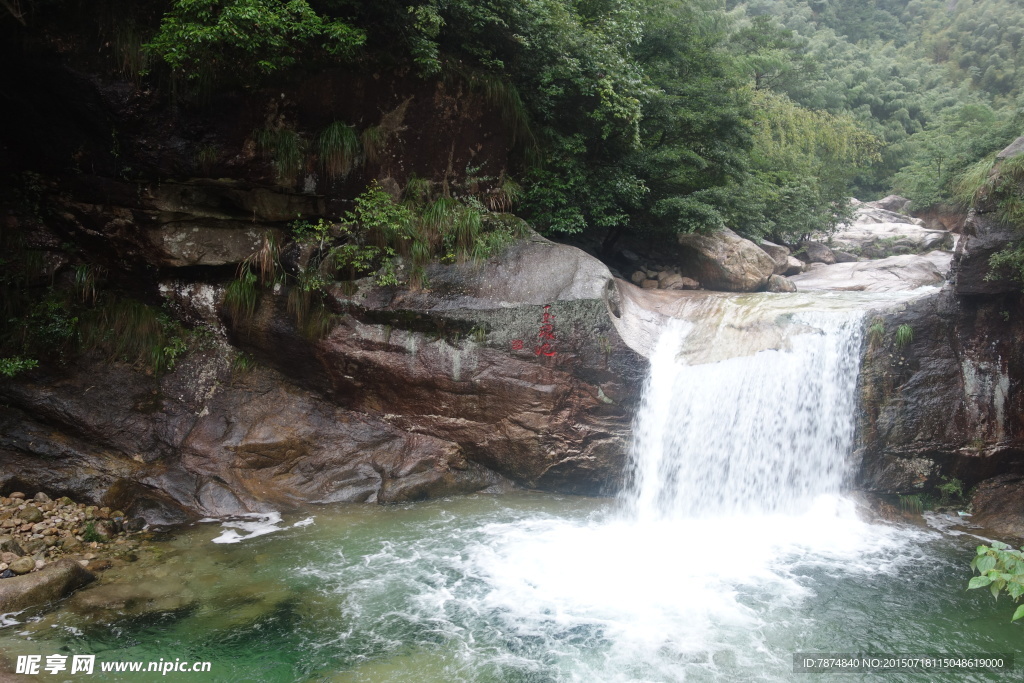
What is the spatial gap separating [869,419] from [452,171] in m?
6.79

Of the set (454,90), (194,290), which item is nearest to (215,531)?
(194,290)

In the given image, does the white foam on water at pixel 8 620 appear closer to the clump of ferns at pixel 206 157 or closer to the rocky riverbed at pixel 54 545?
the rocky riverbed at pixel 54 545

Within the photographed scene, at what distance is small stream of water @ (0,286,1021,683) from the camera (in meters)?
4.91

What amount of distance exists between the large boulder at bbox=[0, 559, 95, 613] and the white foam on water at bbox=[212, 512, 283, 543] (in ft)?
4.55

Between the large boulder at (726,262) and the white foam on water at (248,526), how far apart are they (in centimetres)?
814

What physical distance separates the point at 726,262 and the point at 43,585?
33.7ft

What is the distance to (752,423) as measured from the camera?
8141 millimetres

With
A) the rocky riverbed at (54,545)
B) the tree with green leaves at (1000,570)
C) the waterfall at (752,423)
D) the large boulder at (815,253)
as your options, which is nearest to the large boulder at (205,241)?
the rocky riverbed at (54,545)

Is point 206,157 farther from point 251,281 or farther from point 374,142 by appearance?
point 374,142

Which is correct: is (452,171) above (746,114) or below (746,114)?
below

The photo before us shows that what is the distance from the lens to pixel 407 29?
8.23 meters

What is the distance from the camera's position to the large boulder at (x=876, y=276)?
1072cm

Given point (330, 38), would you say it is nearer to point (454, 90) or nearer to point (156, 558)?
point (454, 90)

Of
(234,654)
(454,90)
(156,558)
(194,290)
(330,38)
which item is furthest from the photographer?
(454,90)
